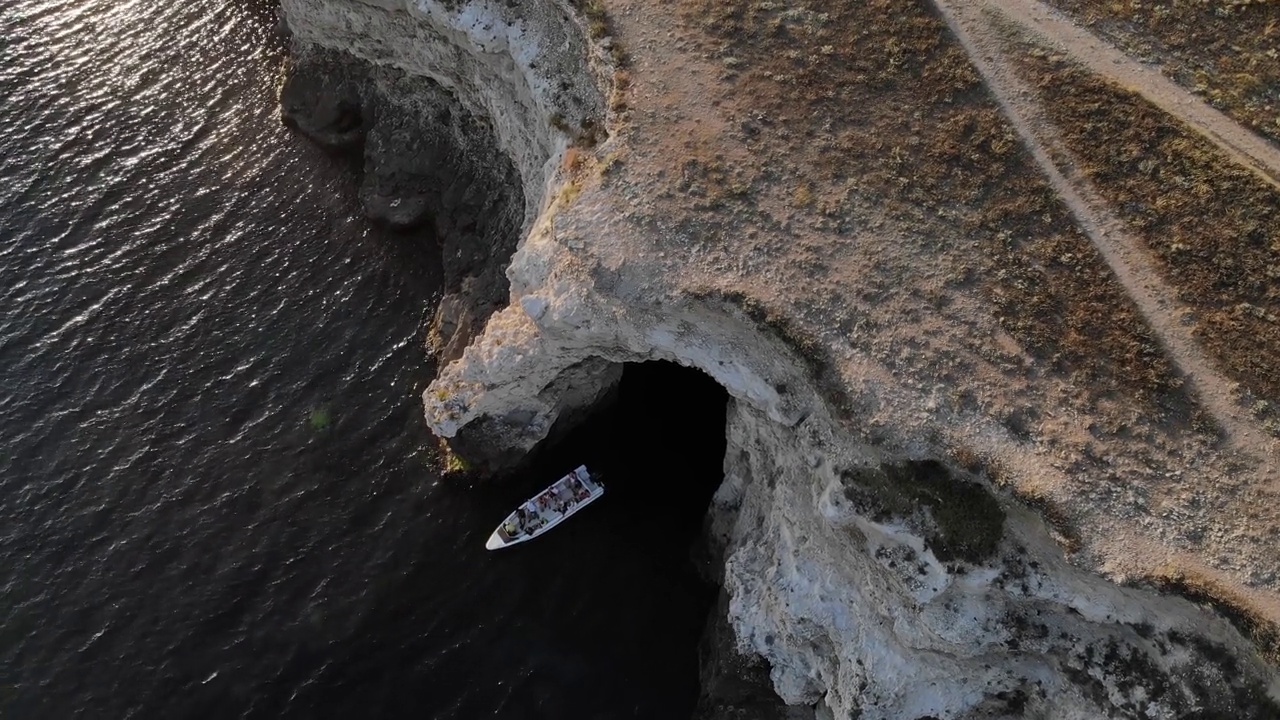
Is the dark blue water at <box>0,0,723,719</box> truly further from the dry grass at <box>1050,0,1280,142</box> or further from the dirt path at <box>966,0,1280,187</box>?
the dry grass at <box>1050,0,1280,142</box>

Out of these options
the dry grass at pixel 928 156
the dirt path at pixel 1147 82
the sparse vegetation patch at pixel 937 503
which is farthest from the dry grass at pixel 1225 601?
the dirt path at pixel 1147 82

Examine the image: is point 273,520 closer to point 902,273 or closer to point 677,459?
point 677,459

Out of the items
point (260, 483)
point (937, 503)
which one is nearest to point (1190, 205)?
point (937, 503)

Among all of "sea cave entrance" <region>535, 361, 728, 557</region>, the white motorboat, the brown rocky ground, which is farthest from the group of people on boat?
the brown rocky ground

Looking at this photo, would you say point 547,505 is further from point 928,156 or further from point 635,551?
point 928,156

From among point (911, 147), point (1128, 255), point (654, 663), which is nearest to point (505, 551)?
point (654, 663)
